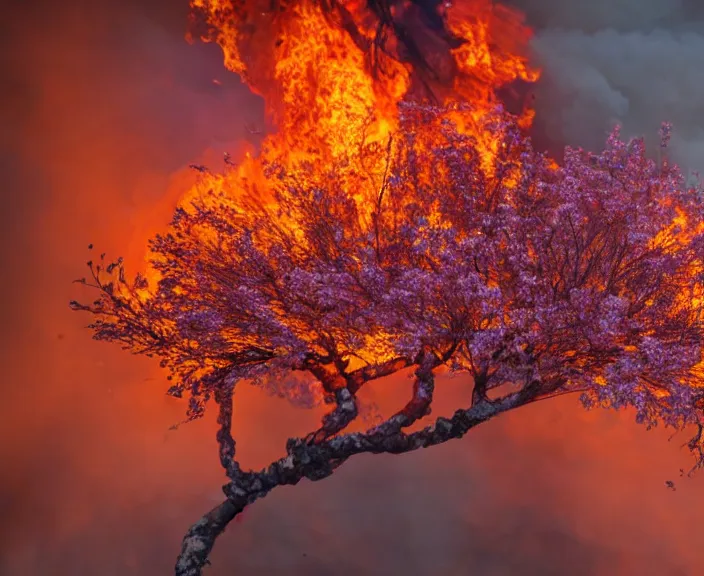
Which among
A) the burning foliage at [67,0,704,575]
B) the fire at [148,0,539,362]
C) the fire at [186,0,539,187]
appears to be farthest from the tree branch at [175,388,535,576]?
the fire at [186,0,539,187]

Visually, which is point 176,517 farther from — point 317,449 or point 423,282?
point 423,282

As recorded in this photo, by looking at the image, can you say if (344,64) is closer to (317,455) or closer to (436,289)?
(436,289)

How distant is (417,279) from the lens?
11945mm

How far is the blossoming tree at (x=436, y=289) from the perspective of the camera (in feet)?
39.5

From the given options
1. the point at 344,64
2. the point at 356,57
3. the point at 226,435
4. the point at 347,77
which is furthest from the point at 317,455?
the point at 356,57

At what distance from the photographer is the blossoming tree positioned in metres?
12.1

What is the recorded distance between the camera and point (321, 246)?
13.5 metres

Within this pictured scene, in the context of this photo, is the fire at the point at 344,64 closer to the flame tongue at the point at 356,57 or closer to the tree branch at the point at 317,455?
the flame tongue at the point at 356,57

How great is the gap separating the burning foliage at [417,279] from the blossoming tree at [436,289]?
35 mm

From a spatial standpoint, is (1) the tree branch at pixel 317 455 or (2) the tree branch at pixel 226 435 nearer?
(1) the tree branch at pixel 317 455

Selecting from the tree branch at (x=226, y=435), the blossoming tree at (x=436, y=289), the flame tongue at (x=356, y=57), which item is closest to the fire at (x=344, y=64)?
the flame tongue at (x=356, y=57)

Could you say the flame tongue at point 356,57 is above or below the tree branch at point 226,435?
above

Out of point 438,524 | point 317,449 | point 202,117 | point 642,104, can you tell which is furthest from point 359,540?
point 642,104

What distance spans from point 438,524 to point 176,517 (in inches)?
266
